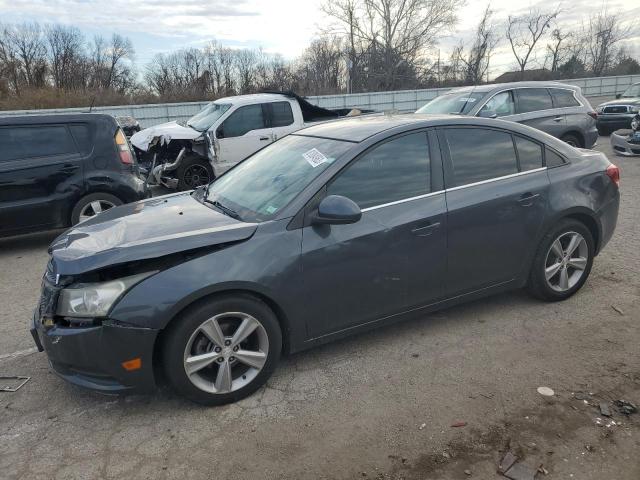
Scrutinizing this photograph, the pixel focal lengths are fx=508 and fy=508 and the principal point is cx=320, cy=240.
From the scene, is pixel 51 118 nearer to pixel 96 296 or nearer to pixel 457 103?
pixel 96 296

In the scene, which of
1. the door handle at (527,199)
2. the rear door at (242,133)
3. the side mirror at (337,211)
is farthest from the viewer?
the rear door at (242,133)

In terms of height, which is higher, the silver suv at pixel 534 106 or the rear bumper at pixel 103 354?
the silver suv at pixel 534 106

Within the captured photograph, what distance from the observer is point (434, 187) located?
3625 mm

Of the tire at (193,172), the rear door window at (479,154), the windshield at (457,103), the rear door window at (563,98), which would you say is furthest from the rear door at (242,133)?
the rear door window at (479,154)

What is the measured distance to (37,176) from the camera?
6383 millimetres

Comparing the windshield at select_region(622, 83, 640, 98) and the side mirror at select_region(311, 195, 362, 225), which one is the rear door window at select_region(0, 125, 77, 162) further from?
the windshield at select_region(622, 83, 640, 98)

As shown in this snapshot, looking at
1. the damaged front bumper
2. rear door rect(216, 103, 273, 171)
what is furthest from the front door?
the damaged front bumper

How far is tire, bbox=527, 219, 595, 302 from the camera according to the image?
4105 millimetres

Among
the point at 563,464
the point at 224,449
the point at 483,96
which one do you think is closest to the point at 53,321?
the point at 224,449

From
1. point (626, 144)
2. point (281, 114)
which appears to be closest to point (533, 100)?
point (626, 144)

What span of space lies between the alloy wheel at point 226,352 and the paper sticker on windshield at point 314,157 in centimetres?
116

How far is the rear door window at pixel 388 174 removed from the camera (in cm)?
339

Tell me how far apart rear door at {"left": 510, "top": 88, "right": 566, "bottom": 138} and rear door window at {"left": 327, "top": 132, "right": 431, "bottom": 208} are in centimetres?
721

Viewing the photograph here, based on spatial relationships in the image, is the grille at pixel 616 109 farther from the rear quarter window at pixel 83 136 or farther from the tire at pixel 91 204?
the rear quarter window at pixel 83 136
